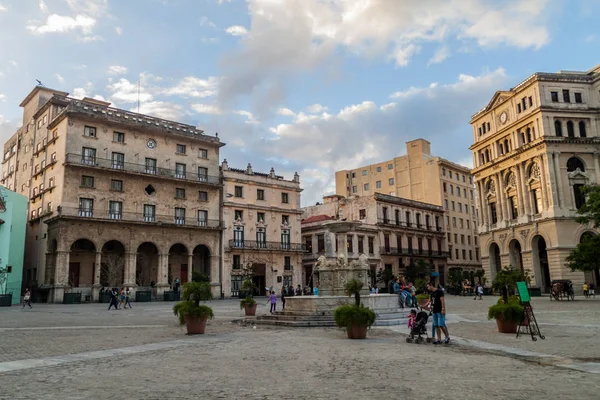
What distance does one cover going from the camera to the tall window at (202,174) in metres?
51.1

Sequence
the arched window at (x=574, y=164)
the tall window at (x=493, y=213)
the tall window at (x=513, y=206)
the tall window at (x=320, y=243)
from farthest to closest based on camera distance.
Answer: the tall window at (x=320, y=243)
the tall window at (x=493, y=213)
the tall window at (x=513, y=206)
the arched window at (x=574, y=164)

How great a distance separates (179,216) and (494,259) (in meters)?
35.9

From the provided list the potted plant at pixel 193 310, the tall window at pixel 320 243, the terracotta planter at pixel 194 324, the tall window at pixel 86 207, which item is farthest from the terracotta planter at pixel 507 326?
the tall window at pixel 320 243

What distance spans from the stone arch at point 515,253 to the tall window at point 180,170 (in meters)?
36.0

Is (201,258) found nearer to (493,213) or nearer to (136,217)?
(136,217)

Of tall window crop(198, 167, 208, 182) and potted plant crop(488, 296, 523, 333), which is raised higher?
tall window crop(198, 167, 208, 182)

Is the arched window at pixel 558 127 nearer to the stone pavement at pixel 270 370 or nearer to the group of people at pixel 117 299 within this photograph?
the stone pavement at pixel 270 370

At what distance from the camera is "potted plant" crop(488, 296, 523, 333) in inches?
548

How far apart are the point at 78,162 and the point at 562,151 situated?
45.9m

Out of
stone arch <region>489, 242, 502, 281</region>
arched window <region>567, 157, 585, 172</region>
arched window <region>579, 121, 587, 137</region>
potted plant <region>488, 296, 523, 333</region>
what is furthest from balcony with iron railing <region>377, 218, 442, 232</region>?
potted plant <region>488, 296, 523, 333</region>

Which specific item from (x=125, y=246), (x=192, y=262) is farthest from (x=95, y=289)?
(x=192, y=262)

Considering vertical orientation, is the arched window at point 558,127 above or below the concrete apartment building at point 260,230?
above

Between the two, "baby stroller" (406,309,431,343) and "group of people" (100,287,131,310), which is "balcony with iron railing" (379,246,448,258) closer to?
"group of people" (100,287,131,310)

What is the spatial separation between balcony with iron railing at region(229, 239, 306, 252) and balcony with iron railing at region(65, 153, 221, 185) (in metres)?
7.09
